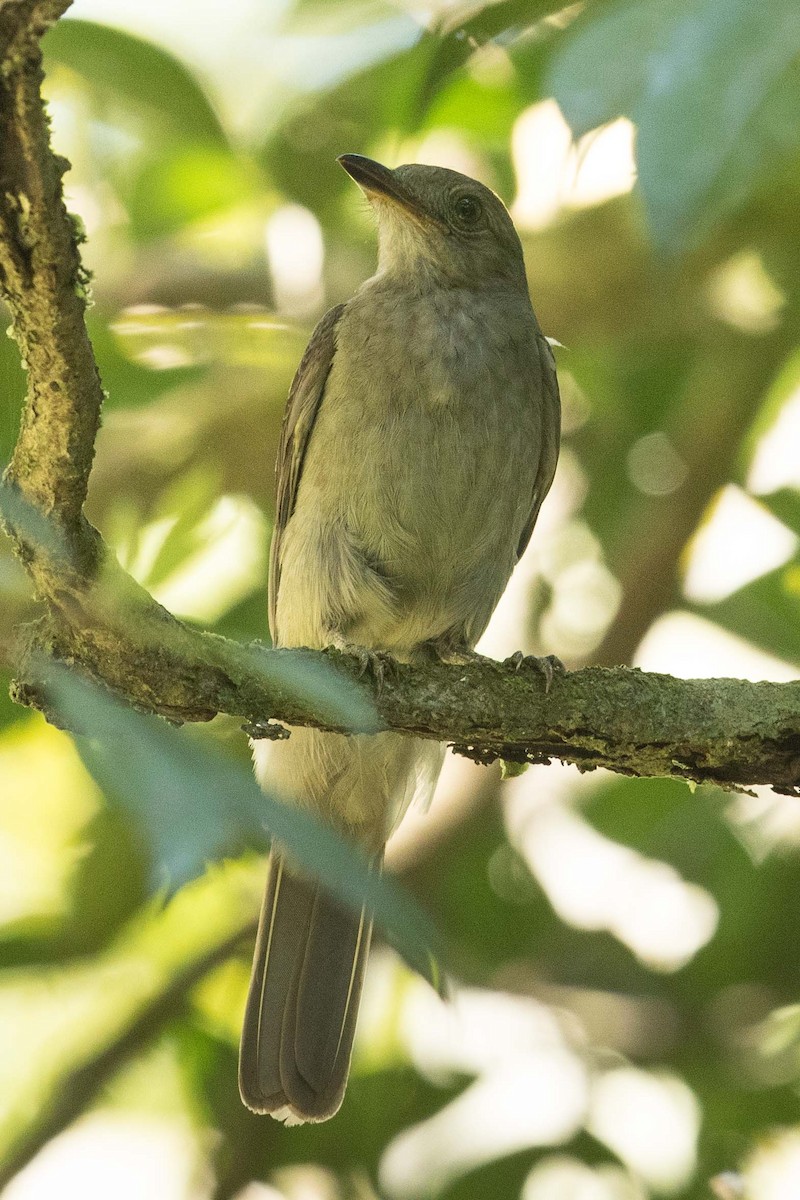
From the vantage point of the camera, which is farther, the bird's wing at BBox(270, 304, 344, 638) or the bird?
the bird's wing at BBox(270, 304, 344, 638)

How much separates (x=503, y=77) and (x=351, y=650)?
1769mm

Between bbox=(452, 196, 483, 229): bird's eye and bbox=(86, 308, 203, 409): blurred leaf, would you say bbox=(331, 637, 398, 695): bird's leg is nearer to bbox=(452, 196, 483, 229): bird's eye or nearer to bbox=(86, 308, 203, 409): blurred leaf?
bbox=(86, 308, 203, 409): blurred leaf

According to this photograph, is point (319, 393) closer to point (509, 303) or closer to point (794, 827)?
point (509, 303)

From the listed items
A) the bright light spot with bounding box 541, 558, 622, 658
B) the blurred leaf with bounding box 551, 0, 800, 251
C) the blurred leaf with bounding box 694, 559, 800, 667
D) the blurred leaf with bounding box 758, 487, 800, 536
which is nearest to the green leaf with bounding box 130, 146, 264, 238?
the bright light spot with bounding box 541, 558, 622, 658

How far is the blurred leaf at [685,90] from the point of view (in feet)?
5.00

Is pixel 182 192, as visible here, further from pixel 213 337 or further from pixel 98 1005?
pixel 98 1005

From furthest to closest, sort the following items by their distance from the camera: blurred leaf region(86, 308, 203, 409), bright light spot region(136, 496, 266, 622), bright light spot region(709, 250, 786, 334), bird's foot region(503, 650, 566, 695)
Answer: bright light spot region(709, 250, 786, 334) → bright light spot region(136, 496, 266, 622) → blurred leaf region(86, 308, 203, 409) → bird's foot region(503, 650, 566, 695)

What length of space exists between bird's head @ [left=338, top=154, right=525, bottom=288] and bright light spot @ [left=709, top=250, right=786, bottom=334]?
2.47 ft

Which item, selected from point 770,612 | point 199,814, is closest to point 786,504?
point 770,612

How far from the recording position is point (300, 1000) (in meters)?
4.66

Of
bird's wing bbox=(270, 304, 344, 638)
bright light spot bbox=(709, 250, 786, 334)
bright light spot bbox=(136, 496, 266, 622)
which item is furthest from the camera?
bright light spot bbox=(709, 250, 786, 334)

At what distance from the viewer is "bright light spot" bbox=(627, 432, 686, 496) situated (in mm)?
5215

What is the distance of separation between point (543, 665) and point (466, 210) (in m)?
2.23

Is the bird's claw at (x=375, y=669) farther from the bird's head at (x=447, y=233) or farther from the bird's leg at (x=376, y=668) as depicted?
the bird's head at (x=447, y=233)
